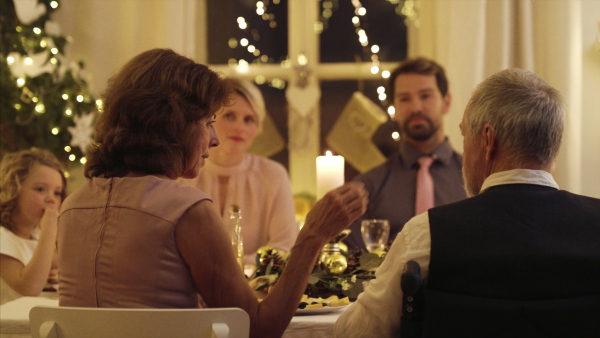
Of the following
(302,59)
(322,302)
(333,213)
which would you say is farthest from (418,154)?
(333,213)

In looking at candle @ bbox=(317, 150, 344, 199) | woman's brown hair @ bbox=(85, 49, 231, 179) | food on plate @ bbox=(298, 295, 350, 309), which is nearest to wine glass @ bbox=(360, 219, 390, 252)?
candle @ bbox=(317, 150, 344, 199)

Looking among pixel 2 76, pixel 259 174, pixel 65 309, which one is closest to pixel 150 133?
pixel 65 309

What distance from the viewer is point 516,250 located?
127cm

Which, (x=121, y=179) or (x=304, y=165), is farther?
(x=304, y=165)

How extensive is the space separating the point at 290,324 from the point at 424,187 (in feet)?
5.70

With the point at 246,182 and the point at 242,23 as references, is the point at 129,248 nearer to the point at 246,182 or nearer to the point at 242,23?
the point at 246,182

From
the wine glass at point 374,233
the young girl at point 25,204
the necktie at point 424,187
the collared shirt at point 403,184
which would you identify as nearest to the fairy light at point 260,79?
the collared shirt at point 403,184

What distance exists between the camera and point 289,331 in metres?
1.62

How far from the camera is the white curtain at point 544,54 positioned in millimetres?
3148

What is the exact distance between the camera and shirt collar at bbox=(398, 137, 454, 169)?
129 inches

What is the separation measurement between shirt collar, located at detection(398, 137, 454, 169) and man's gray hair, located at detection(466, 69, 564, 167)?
182cm

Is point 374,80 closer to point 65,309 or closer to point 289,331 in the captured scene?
point 289,331

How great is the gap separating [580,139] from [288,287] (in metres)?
2.23

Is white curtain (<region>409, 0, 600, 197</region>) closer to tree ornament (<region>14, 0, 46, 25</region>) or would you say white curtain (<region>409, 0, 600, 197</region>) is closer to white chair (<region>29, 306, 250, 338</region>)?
tree ornament (<region>14, 0, 46, 25</region>)
